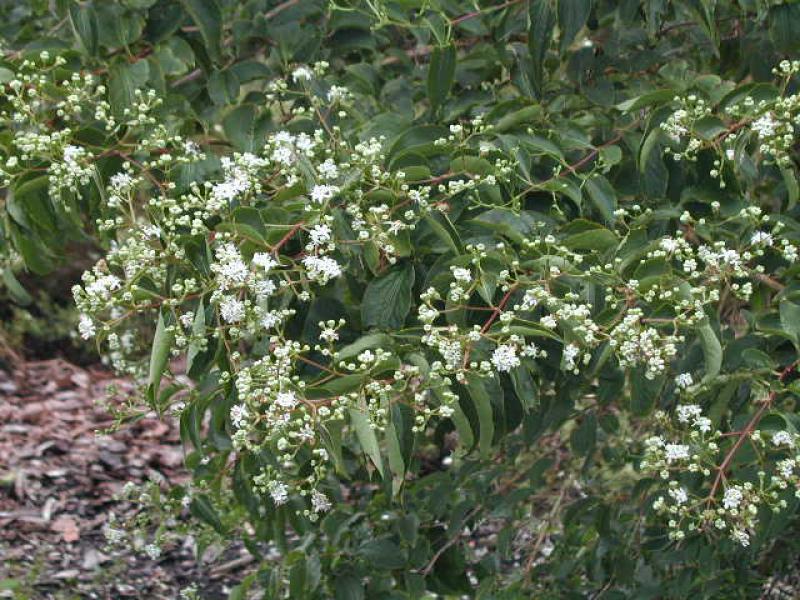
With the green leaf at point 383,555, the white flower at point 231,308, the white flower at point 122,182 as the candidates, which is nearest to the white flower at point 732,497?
the white flower at point 231,308

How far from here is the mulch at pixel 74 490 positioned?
12.4 feet

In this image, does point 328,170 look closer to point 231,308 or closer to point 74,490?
point 231,308

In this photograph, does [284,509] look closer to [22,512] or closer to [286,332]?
[286,332]

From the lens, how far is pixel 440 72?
2.29 metres

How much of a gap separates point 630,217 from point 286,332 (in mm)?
718

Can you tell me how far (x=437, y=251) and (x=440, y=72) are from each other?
0.42m

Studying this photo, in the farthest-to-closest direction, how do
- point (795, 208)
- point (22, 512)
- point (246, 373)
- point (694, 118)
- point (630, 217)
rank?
1. point (22, 512)
2. point (795, 208)
3. point (630, 217)
4. point (694, 118)
5. point (246, 373)

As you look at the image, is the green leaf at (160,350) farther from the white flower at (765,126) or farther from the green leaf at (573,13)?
the white flower at (765,126)

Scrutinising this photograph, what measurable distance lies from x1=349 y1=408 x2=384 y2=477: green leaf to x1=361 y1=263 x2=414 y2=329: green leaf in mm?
283

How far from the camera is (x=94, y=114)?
91.7 inches

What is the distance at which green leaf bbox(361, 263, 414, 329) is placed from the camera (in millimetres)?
2039

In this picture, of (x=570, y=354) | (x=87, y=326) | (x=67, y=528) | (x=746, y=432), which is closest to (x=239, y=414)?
(x=87, y=326)

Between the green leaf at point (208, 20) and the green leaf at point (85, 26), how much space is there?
→ 20 cm

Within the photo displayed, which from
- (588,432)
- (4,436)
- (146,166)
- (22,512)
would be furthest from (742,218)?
(4,436)
